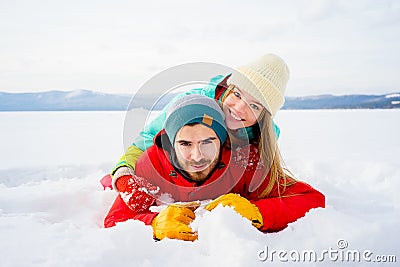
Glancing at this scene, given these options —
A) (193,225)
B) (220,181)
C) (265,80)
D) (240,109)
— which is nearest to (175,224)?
(193,225)

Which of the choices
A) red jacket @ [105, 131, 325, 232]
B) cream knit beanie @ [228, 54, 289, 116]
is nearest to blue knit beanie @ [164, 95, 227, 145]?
red jacket @ [105, 131, 325, 232]

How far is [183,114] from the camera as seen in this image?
1.73 m

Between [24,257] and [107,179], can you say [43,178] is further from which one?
[24,257]

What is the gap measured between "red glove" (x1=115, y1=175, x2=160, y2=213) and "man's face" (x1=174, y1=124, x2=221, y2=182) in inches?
8.3

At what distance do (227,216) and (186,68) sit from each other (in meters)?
0.74

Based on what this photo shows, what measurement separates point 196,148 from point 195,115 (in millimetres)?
A: 147

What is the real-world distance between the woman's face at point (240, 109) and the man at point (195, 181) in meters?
0.09

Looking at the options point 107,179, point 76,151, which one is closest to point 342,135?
point 76,151

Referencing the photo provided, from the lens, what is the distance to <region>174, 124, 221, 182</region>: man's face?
1711mm

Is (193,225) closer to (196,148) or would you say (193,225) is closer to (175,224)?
(175,224)

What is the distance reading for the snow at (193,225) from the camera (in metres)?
1.17

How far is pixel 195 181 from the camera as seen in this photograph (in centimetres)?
188

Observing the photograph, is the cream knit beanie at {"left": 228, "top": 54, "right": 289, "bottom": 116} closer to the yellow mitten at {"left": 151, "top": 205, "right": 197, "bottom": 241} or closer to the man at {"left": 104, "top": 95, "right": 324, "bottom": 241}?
the man at {"left": 104, "top": 95, "right": 324, "bottom": 241}

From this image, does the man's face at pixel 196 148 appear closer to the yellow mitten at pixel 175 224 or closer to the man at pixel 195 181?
the man at pixel 195 181
